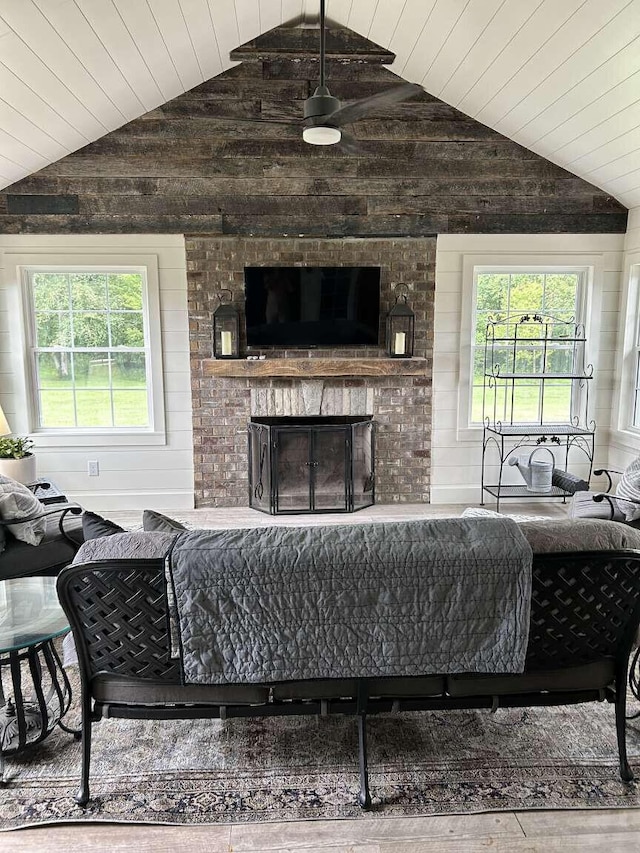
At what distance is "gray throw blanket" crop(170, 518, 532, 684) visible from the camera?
1.87 metres

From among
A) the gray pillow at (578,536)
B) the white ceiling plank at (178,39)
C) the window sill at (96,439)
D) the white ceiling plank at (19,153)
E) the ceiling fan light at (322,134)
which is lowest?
the window sill at (96,439)

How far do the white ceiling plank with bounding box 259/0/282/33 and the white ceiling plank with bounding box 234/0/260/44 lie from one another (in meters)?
0.03

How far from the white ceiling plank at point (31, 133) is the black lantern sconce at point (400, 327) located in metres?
2.90

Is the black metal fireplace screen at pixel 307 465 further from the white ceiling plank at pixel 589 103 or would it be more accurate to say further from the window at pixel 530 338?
the white ceiling plank at pixel 589 103

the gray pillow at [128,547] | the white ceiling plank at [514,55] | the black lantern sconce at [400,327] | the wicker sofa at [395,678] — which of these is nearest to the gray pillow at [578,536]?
the wicker sofa at [395,678]

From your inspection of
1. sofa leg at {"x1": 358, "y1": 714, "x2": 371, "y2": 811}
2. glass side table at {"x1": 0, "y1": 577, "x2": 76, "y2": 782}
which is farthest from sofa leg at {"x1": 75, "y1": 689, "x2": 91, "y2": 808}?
sofa leg at {"x1": 358, "y1": 714, "x2": 371, "y2": 811}

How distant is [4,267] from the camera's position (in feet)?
16.4

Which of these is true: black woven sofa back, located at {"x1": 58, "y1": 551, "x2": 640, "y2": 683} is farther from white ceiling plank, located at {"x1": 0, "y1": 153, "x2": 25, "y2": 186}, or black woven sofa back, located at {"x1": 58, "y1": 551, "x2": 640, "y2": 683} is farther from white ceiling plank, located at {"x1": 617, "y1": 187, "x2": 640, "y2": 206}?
white ceiling plank, located at {"x1": 617, "y1": 187, "x2": 640, "y2": 206}

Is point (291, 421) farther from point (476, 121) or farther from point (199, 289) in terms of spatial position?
point (476, 121)

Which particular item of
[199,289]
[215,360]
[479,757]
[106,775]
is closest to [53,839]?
[106,775]

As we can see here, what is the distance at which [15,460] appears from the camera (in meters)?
4.42

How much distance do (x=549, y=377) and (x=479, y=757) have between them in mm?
3650

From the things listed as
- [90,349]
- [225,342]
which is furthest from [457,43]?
[90,349]

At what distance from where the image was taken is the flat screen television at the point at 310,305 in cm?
508
